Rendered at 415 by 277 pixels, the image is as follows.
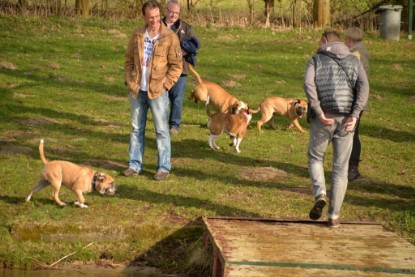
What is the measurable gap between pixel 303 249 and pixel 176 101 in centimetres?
698

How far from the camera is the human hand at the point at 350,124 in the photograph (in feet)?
31.6

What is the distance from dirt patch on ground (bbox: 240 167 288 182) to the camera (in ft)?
42.9

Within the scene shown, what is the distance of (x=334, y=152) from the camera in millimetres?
9891

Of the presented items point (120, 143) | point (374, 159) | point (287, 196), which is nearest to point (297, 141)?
point (374, 159)

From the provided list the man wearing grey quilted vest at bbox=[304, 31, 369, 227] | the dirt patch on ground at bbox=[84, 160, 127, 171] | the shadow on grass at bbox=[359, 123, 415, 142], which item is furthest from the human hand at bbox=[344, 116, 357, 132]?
the shadow on grass at bbox=[359, 123, 415, 142]

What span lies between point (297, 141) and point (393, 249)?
6945mm

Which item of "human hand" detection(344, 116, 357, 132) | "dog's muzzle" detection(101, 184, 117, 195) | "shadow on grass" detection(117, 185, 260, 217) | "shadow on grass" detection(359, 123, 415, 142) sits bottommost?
"shadow on grass" detection(359, 123, 415, 142)

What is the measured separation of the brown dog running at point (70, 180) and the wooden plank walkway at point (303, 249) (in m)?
1.61

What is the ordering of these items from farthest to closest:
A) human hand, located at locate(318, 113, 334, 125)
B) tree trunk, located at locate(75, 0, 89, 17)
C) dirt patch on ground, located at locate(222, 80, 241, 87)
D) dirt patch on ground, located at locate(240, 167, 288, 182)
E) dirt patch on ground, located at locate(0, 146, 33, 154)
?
tree trunk, located at locate(75, 0, 89, 17)
dirt patch on ground, located at locate(222, 80, 241, 87)
dirt patch on ground, located at locate(0, 146, 33, 154)
dirt patch on ground, located at locate(240, 167, 288, 182)
human hand, located at locate(318, 113, 334, 125)

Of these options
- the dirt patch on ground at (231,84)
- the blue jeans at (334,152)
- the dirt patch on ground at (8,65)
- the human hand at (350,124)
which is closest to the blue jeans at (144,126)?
the blue jeans at (334,152)

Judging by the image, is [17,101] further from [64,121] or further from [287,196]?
[287,196]

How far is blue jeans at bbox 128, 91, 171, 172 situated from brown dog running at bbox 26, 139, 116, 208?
1.22 m

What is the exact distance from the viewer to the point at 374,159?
15.1 m

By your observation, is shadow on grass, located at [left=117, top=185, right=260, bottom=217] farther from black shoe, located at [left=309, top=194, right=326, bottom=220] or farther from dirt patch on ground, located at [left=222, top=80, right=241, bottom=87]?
dirt patch on ground, located at [left=222, top=80, right=241, bottom=87]
